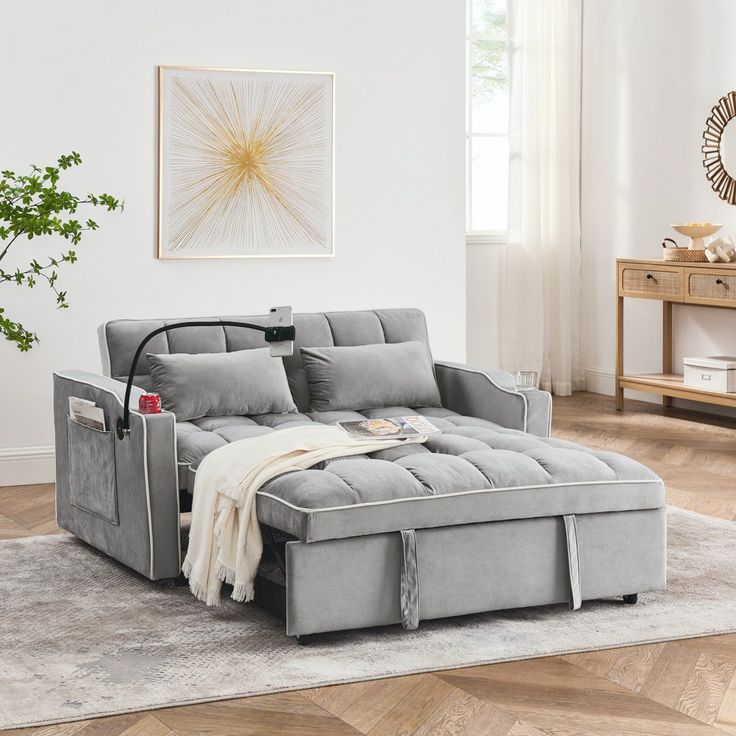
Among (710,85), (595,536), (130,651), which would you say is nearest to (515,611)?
(595,536)

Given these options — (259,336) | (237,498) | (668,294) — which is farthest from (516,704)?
(668,294)

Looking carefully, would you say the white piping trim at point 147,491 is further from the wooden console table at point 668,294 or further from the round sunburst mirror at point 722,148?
the round sunburst mirror at point 722,148

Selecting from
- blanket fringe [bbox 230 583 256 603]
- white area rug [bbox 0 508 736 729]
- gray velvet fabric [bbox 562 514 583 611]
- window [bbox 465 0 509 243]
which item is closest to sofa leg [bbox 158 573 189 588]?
white area rug [bbox 0 508 736 729]

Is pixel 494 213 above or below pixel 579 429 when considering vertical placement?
above

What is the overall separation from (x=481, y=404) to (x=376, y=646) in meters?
1.68

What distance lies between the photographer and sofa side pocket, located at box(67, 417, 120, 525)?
4.24 metres

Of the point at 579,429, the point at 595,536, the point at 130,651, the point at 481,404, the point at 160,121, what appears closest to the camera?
the point at 130,651

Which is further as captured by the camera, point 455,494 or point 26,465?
point 26,465

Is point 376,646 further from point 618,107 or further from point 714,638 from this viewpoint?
point 618,107

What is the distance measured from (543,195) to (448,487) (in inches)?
209

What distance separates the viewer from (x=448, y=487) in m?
3.60

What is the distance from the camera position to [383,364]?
499 cm

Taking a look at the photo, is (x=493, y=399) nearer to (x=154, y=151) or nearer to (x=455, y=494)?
(x=455, y=494)

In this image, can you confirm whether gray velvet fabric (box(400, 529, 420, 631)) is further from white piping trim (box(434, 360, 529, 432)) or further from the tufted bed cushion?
white piping trim (box(434, 360, 529, 432))
